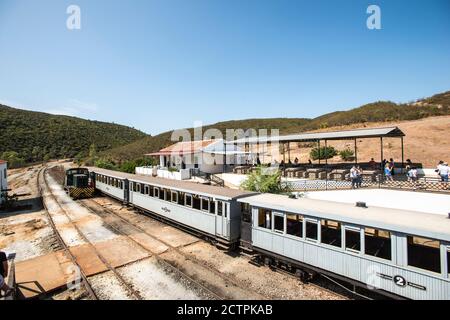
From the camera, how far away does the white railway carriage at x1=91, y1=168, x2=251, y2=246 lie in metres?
10.9

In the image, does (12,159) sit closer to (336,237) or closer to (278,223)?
(278,223)

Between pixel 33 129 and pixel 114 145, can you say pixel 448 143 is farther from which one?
pixel 33 129

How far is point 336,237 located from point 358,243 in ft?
2.60

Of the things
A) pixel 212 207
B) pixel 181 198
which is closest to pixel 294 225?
pixel 212 207

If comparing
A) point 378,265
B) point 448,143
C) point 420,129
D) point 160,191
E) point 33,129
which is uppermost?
point 33,129

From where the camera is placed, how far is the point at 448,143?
107 ft

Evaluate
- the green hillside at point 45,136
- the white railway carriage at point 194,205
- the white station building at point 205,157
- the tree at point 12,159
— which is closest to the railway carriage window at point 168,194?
the white railway carriage at point 194,205

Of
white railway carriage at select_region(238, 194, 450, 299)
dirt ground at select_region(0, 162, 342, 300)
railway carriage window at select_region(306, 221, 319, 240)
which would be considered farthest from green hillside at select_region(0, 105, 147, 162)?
railway carriage window at select_region(306, 221, 319, 240)

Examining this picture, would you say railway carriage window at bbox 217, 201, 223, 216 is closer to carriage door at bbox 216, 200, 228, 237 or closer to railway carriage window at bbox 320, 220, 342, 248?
carriage door at bbox 216, 200, 228, 237

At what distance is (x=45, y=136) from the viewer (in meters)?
94.9

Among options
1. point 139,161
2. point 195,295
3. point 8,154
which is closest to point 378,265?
point 195,295

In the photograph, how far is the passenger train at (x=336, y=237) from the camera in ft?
21.0

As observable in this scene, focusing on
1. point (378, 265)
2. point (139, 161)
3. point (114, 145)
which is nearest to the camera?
point (378, 265)

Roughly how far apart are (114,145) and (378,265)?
117 meters
